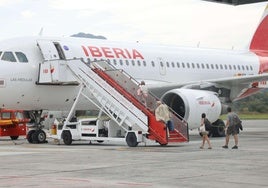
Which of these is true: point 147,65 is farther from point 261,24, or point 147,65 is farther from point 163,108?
point 261,24

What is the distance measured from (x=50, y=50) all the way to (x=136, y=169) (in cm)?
988

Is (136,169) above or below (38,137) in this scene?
above

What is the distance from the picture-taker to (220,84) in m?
23.4

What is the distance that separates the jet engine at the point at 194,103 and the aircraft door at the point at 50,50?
4129 mm

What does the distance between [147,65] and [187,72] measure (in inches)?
104

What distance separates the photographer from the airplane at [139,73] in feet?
65.0

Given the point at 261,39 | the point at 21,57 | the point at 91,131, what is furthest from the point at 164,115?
the point at 261,39

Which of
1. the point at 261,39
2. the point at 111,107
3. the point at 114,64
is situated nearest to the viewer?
the point at 111,107

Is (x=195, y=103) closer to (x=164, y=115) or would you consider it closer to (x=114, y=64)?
(x=164, y=115)

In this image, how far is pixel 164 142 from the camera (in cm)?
1767

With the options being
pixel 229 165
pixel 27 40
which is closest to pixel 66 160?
pixel 229 165

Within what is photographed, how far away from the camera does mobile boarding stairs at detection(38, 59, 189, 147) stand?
17969 mm

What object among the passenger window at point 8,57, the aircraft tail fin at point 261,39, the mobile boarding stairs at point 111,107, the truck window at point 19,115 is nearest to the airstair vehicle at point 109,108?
the mobile boarding stairs at point 111,107

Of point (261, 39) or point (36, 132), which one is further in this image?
point (261, 39)
